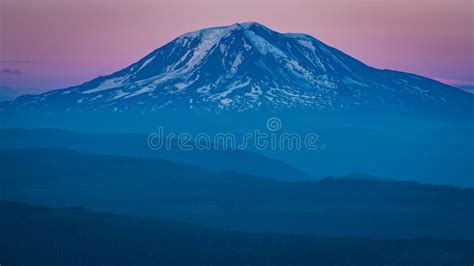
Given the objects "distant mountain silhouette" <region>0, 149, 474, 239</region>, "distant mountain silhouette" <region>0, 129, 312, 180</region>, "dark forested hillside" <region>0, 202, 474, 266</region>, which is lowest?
"dark forested hillside" <region>0, 202, 474, 266</region>

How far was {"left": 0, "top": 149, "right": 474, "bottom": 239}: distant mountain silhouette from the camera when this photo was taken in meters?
115

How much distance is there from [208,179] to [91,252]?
72290 mm

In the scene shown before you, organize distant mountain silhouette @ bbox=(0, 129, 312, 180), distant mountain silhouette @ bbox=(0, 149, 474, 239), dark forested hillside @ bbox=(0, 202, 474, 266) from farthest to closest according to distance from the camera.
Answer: distant mountain silhouette @ bbox=(0, 129, 312, 180) < distant mountain silhouette @ bbox=(0, 149, 474, 239) < dark forested hillside @ bbox=(0, 202, 474, 266)

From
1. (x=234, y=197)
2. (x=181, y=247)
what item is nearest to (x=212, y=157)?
(x=234, y=197)

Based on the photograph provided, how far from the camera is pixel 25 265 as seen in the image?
84.8 metres

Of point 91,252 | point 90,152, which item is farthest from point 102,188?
point 91,252

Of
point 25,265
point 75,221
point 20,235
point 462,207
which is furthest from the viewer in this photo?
point 462,207

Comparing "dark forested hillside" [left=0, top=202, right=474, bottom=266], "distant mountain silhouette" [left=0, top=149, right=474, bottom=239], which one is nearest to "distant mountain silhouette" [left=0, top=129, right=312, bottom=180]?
"distant mountain silhouette" [left=0, top=149, right=474, bottom=239]

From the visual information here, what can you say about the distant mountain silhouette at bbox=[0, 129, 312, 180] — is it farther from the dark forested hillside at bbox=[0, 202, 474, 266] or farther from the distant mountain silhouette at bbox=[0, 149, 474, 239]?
the dark forested hillside at bbox=[0, 202, 474, 266]

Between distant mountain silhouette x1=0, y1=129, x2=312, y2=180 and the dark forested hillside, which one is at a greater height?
distant mountain silhouette x1=0, y1=129, x2=312, y2=180

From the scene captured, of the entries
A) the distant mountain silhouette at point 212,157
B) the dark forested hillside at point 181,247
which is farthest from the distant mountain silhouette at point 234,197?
the dark forested hillside at point 181,247

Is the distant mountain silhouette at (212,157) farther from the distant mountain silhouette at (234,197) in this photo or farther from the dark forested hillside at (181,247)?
the dark forested hillside at (181,247)

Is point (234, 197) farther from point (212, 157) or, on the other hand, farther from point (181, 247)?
point (212, 157)

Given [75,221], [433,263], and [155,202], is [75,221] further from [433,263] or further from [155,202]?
[433,263]
